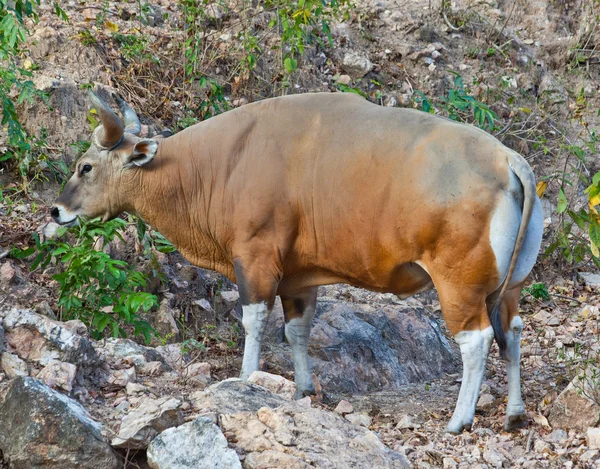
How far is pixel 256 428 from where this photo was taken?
483cm

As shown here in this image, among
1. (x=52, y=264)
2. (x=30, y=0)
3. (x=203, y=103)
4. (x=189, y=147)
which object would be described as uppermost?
(x=30, y=0)

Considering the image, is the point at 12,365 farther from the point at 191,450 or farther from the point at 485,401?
the point at 485,401

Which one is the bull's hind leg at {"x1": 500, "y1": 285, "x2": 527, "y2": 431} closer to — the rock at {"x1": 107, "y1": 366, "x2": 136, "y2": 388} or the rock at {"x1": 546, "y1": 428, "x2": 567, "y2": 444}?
the rock at {"x1": 546, "y1": 428, "x2": 567, "y2": 444}

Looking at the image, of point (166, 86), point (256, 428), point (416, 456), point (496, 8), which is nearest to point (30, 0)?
point (166, 86)

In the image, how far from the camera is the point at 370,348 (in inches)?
307

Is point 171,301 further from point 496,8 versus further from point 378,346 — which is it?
point 496,8

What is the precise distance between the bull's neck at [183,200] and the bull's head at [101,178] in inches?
4.6

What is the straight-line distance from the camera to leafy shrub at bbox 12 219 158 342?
6.77 metres

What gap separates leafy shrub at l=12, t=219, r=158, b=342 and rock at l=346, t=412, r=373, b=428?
1.77 meters

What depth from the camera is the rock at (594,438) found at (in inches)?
214

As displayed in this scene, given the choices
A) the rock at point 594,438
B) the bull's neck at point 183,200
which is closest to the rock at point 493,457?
the rock at point 594,438

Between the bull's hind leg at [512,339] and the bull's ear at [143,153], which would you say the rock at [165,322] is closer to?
the bull's ear at [143,153]

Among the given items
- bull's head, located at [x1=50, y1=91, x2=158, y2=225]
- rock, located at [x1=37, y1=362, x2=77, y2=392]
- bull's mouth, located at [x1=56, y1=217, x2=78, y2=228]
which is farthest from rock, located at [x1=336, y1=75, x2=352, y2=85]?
rock, located at [x1=37, y1=362, x2=77, y2=392]

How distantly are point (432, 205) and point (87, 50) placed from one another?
18.8ft
